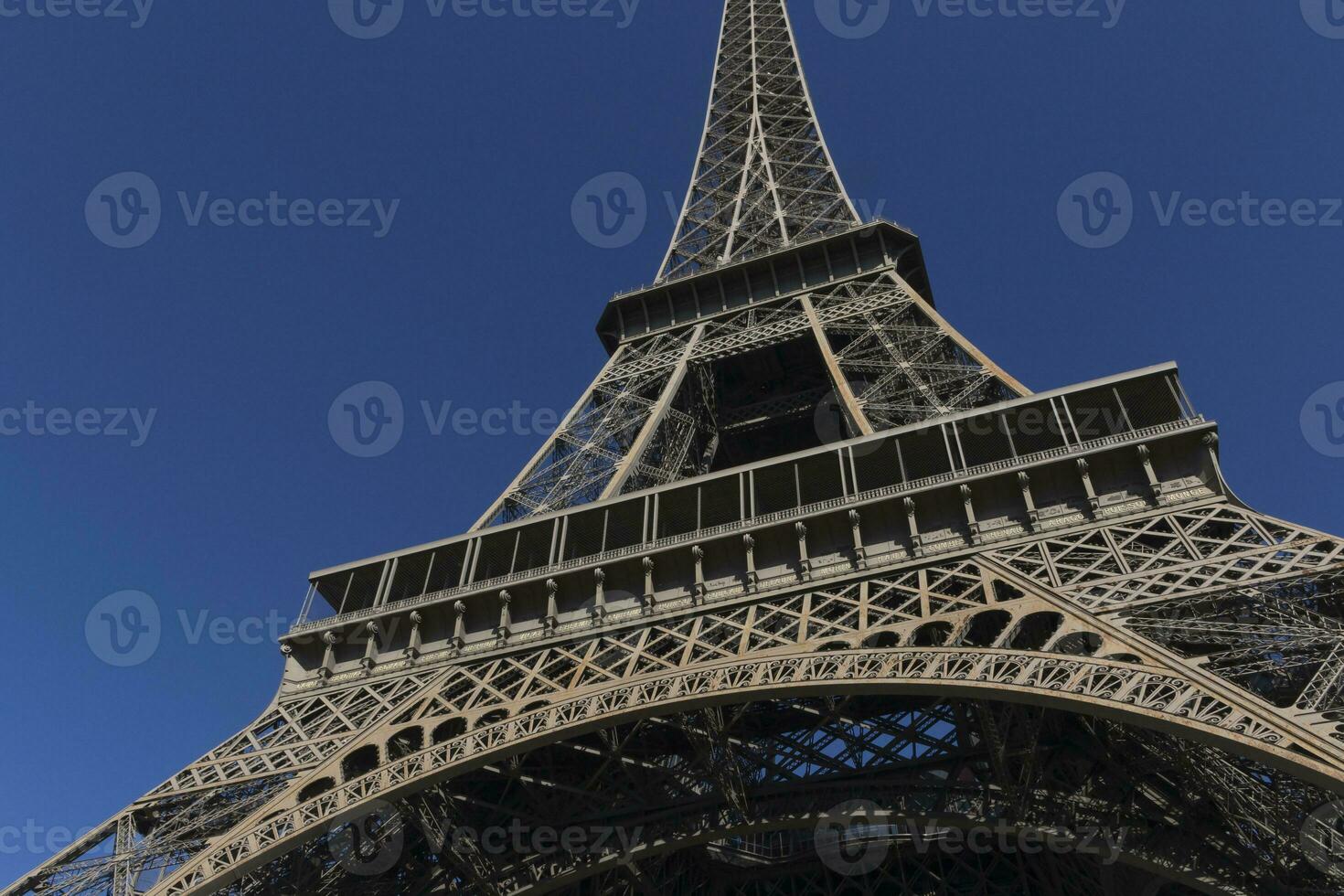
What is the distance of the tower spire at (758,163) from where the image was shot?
130 ft

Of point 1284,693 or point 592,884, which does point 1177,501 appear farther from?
point 592,884

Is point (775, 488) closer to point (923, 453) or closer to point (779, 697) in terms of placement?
point (923, 453)

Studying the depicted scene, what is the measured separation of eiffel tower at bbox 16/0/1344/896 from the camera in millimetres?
15016

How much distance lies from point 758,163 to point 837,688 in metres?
32.9

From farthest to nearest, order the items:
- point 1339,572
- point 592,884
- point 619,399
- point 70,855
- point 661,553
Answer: point 619,399 → point 592,884 → point 661,553 → point 70,855 → point 1339,572

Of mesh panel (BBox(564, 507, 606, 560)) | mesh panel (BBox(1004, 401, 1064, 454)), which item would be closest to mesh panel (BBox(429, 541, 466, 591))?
mesh panel (BBox(564, 507, 606, 560))

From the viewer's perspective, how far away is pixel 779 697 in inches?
650

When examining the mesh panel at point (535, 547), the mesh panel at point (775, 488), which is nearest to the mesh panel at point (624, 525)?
the mesh panel at point (535, 547)

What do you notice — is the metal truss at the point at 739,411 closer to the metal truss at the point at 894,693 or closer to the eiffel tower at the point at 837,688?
the eiffel tower at the point at 837,688

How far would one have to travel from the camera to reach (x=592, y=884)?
2348 centimetres

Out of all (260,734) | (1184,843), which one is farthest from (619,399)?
(1184,843)

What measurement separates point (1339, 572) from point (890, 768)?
27.1 ft

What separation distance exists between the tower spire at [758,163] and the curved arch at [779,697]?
22.6 meters

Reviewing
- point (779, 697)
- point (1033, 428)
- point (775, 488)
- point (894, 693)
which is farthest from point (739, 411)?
point (894, 693)
